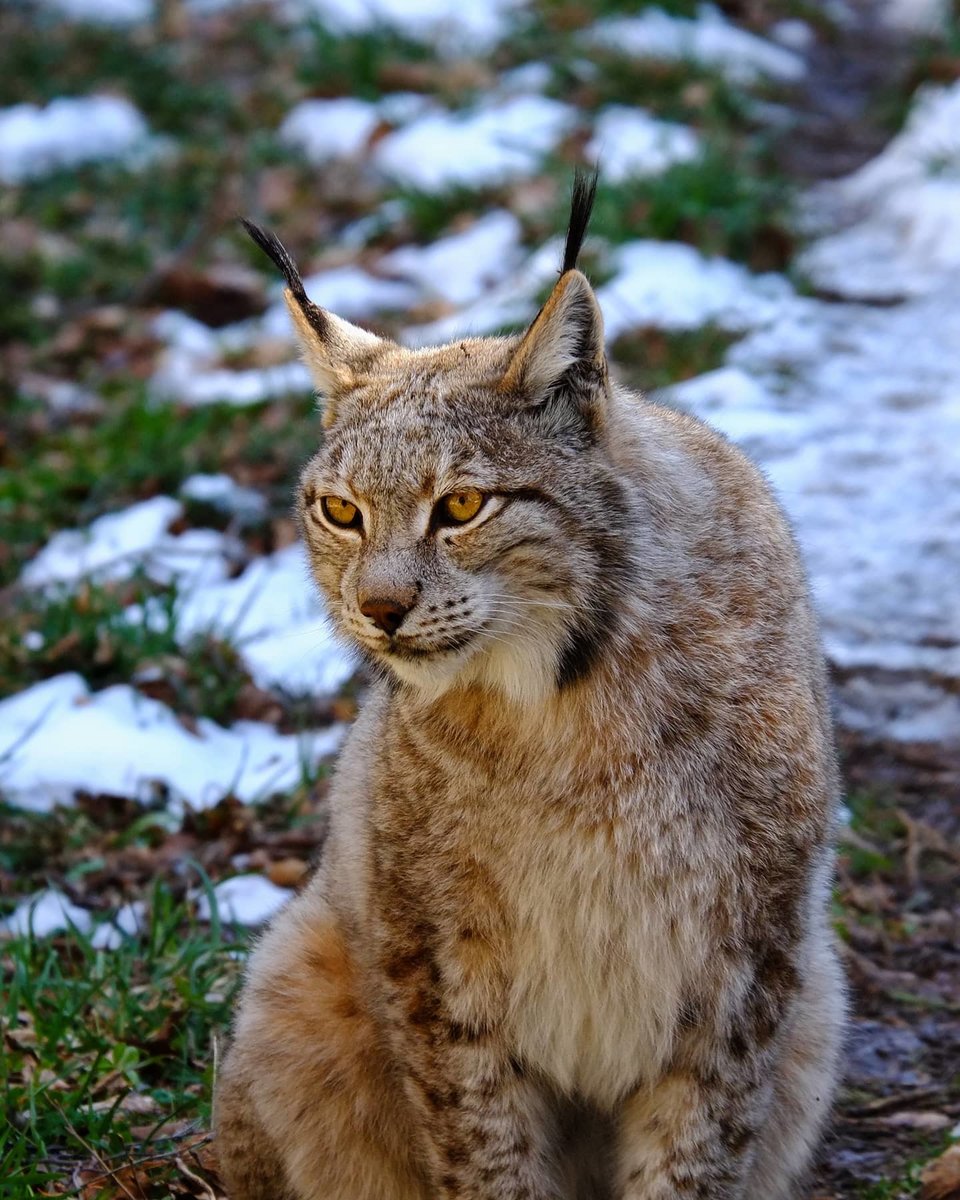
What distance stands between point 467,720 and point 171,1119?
134 centimetres

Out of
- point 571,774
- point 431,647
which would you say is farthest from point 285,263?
point 571,774

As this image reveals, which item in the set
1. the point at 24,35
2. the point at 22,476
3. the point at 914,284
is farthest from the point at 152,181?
the point at 914,284

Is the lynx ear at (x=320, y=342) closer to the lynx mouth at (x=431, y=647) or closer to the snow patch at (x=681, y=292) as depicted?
the lynx mouth at (x=431, y=647)

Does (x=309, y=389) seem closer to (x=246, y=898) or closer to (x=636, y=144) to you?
(x=636, y=144)

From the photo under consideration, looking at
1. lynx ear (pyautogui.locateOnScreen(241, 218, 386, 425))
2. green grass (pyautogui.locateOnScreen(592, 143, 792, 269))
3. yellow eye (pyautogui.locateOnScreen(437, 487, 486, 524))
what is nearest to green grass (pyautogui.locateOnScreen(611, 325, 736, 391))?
green grass (pyautogui.locateOnScreen(592, 143, 792, 269))

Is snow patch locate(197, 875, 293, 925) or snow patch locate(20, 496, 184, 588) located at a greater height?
snow patch locate(197, 875, 293, 925)

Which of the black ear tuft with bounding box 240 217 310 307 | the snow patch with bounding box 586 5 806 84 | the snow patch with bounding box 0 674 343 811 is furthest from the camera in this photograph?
the snow patch with bounding box 586 5 806 84

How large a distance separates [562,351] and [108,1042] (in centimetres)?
208

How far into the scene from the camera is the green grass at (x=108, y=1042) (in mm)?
3830

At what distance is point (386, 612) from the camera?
314cm

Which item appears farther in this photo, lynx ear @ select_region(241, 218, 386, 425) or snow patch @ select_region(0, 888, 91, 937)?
snow patch @ select_region(0, 888, 91, 937)

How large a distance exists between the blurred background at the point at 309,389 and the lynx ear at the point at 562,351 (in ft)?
5.85

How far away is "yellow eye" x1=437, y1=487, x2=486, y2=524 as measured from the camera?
10.5ft

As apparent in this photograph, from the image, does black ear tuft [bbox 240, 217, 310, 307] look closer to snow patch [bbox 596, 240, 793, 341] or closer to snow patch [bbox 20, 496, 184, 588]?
snow patch [bbox 20, 496, 184, 588]
